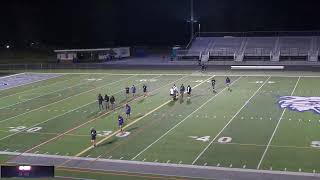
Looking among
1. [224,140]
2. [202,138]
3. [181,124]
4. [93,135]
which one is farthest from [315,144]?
[93,135]

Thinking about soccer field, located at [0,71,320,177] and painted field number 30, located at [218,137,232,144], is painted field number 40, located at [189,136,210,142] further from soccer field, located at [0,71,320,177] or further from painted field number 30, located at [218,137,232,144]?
painted field number 30, located at [218,137,232,144]

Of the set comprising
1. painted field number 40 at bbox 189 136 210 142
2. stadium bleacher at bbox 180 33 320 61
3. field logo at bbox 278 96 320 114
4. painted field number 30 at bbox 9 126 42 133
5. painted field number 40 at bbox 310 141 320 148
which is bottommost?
painted field number 30 at bbox 9 126 42 133

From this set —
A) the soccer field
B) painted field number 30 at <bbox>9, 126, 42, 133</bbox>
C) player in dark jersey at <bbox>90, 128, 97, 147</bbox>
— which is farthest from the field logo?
painted field number 30 at <bbox>9, 126, 42, 133</bbox>

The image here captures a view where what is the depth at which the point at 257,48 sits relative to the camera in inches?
2436

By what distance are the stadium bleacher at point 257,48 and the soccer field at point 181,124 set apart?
18682 mm

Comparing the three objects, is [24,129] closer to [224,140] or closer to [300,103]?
[224,140]

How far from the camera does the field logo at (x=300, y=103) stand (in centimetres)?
2792

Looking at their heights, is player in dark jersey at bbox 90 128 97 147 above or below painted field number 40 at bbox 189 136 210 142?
above

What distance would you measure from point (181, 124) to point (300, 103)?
8.62m

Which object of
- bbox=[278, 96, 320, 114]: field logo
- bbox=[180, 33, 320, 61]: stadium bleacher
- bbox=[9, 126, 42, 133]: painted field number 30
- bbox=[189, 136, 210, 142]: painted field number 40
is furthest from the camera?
bbox=[180, 33, 320, 61]: stadium bleacher

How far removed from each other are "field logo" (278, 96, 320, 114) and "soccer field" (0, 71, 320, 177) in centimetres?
5

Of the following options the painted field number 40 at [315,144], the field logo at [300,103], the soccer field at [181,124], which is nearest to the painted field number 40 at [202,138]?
the soccer field at [181,124]

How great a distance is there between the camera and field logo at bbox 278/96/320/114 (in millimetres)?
27917

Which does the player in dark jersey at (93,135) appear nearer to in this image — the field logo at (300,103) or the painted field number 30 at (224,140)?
the painted field number 30 at (224,140)
